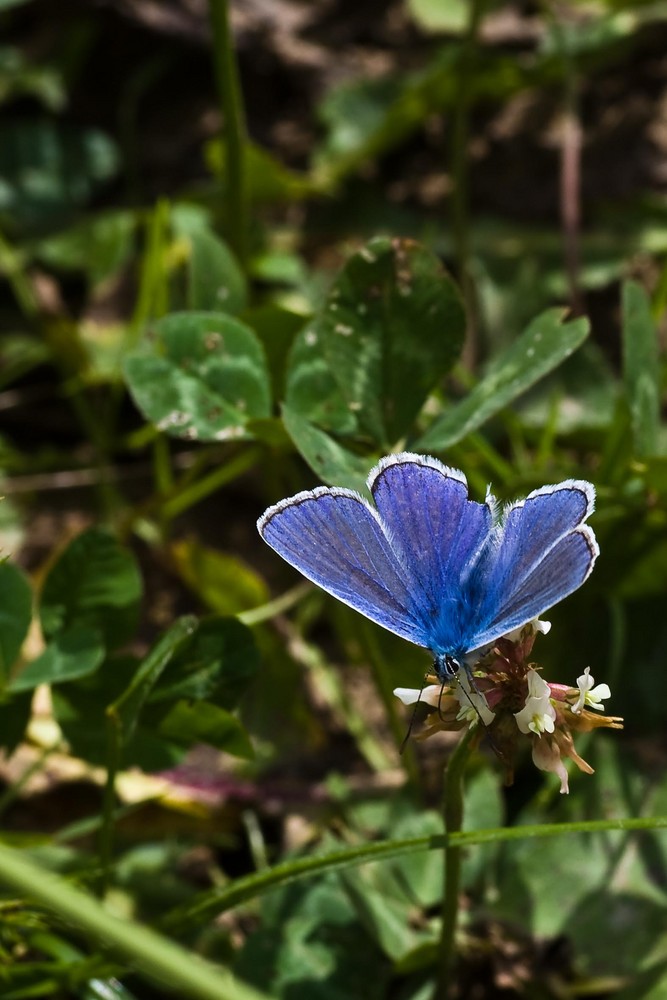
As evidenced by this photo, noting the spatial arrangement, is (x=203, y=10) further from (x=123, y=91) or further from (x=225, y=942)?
(x=225, y=942)

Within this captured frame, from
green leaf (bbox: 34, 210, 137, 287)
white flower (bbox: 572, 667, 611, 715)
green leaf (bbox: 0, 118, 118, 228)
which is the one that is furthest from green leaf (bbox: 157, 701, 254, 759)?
green leaf (bbox: 0, 118, 118, 228)

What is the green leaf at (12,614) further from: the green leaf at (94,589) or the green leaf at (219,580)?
the green leaf at (219,580)

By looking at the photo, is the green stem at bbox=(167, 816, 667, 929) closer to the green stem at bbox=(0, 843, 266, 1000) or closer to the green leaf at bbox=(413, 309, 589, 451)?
the green stem at bbox=(0, 843, 266, 1000)

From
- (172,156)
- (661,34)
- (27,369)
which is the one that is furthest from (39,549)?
(661,34)

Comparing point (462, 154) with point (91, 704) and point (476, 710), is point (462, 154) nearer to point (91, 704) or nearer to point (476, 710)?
point (91, 704)

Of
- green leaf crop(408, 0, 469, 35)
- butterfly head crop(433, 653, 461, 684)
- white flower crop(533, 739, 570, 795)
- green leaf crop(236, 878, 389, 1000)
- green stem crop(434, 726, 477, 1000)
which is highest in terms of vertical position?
green leaf crop(408, 0, 469, 35)

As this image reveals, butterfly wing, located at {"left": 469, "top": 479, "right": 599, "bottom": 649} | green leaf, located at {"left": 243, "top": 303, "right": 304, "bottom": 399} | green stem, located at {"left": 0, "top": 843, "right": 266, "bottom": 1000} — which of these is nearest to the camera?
green stem, located at {"left": 0, "top": 843, "right": 266, "bottom": 1000}

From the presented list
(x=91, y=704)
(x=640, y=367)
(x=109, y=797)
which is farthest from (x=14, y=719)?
(x=640, y=367)
